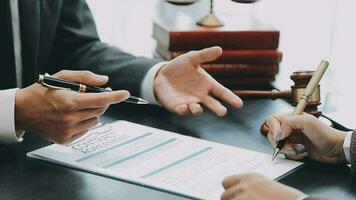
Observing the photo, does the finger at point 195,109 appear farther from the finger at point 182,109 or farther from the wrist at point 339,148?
the wrist at point 339,148

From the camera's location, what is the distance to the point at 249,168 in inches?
43.5

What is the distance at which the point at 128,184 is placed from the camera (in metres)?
1.04

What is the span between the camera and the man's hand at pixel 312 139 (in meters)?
1.15

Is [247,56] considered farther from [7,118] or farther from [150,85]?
[7,118]

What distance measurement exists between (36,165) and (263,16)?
1115 mm

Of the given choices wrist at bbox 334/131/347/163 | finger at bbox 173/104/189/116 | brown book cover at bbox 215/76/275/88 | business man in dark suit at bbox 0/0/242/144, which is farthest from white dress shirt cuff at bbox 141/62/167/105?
wrist at bbox 334/131/347/163

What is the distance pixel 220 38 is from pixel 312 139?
1.78 ft

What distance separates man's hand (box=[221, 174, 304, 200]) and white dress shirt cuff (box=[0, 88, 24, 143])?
0.48 m

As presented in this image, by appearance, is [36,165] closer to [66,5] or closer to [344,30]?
[66,5]

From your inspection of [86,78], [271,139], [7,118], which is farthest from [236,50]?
[7,118]

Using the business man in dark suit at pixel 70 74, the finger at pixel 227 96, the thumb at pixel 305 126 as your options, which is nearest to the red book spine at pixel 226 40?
the business man in dark suit at pixel 70 74

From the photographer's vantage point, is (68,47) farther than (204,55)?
Yes

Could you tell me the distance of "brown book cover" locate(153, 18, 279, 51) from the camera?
161 cm

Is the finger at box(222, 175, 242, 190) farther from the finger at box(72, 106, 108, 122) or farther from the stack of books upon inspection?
the stack of books
